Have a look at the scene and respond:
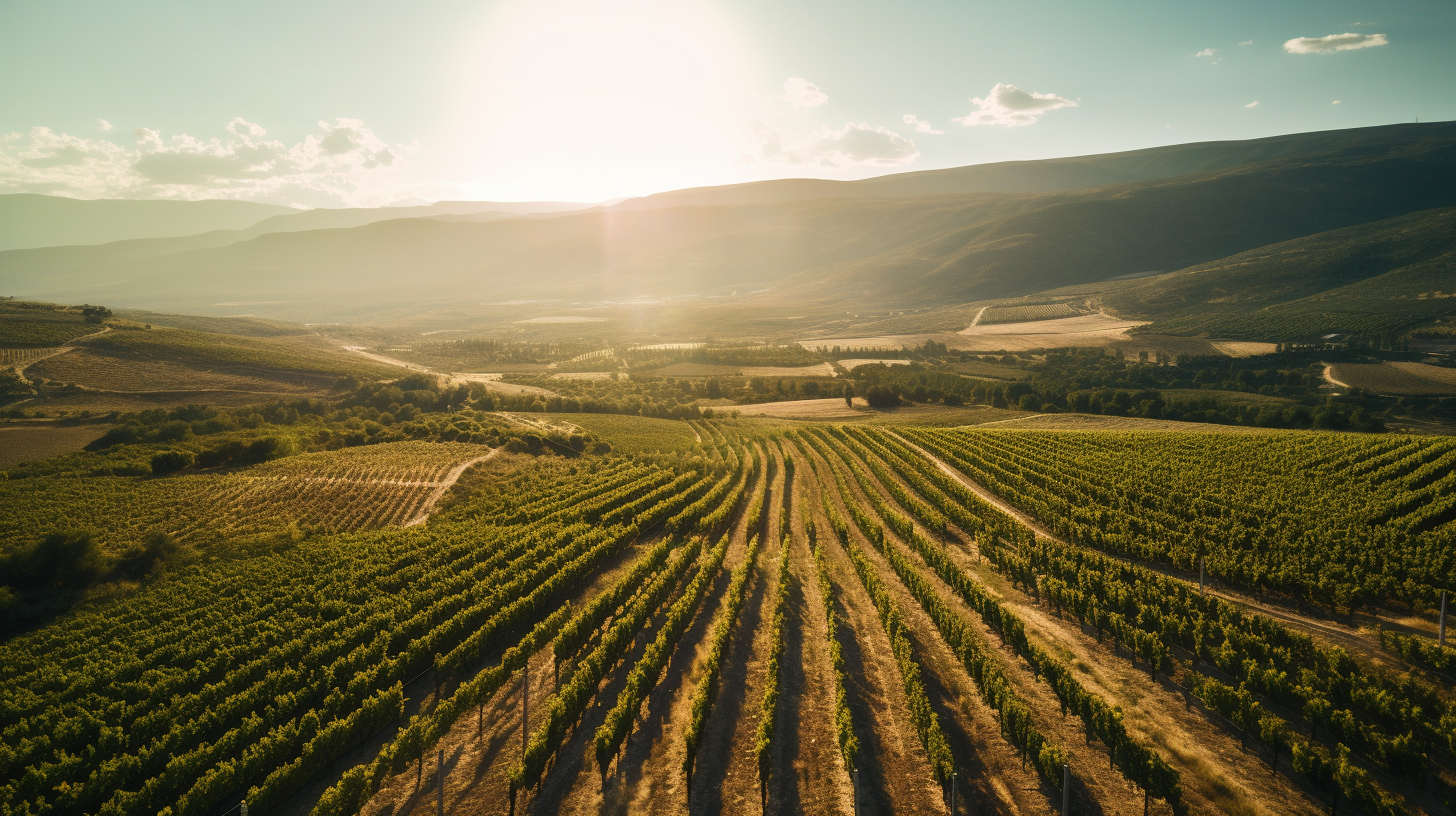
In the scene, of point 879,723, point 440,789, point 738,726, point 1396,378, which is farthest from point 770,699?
point 1396,378

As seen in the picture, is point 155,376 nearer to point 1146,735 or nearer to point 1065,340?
point 1146,735

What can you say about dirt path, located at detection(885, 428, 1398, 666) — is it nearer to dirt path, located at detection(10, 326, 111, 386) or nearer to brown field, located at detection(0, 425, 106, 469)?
brown field, located at detection(0, 425, 106, 469)

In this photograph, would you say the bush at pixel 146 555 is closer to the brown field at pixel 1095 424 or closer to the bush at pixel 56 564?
the bush at pixel 56 564

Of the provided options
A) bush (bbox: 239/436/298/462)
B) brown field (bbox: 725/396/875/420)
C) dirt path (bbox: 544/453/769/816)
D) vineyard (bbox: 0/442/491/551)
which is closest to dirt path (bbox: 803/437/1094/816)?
dirt path (bbox: 544/453/769/816)

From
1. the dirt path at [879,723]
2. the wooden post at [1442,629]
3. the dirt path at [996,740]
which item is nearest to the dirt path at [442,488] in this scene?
the dirt path at [879,723]

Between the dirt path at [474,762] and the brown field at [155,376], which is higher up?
the brown field at [155,376]

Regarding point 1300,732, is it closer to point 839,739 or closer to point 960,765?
point 960,765
